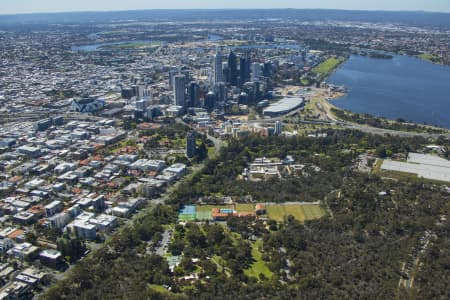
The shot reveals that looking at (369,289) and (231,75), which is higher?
(231,75)

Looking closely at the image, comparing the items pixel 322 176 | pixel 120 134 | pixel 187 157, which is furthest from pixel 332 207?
pixel 120 134

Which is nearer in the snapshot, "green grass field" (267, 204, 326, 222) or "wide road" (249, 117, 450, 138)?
"green grass field" (267, 204, 326, 222)

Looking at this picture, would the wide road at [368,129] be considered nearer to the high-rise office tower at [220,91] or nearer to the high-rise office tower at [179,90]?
the high-rise office tower at [220,91]

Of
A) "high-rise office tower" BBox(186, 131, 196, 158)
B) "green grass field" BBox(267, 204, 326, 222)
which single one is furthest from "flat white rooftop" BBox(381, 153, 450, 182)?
"high-rise office tower" BBox(186, 131, 196, 158)

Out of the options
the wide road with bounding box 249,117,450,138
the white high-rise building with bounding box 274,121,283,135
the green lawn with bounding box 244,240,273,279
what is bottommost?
the green lawn with bounding box 244,240,273,279

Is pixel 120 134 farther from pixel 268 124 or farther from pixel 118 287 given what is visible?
pixel 118 287

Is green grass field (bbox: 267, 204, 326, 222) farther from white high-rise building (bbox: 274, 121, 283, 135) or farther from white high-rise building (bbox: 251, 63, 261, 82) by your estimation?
white high-rise building (bbox: 251, 63, 261, 82)

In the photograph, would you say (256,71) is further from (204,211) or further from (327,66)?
(204,211)
